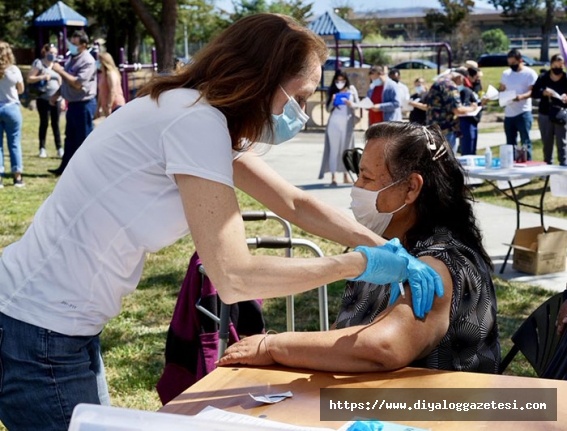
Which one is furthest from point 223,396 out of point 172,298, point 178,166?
point 172,298

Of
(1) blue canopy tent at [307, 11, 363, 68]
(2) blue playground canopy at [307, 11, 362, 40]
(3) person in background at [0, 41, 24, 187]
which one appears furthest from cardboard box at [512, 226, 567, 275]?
(2) blue playground canopy at [307, 11, 362, 40]

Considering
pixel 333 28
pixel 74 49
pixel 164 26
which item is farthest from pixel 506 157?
pixel 333 28

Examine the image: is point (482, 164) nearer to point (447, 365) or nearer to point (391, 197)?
point (391, 197)

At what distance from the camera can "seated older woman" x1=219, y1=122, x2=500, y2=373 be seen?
2.13 metres

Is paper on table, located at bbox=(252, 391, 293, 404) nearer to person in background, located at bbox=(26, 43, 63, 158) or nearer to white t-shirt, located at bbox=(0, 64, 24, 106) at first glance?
white t-shirt, located at bbox=(0, 64, 24, 106)

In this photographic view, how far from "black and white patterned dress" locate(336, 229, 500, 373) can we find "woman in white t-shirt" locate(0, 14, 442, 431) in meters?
0.45

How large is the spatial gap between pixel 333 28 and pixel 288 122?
18304 mm

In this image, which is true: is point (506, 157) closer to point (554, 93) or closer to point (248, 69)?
point (554, 93)

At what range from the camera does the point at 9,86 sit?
9430 millimetres

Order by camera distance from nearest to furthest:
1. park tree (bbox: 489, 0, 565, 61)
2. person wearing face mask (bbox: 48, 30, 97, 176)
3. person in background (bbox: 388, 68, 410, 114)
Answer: person wearing face mask (bbox: 48, 30, 97, 176) < person in background (bbox: 388, 68, 410, 114) < park tree (bbox: 489, 0, 565, 61)

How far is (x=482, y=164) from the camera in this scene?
6934mm

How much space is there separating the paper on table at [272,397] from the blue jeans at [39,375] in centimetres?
42

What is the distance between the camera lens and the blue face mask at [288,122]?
6.65 ft

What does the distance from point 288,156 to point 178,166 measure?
12.2 metres
